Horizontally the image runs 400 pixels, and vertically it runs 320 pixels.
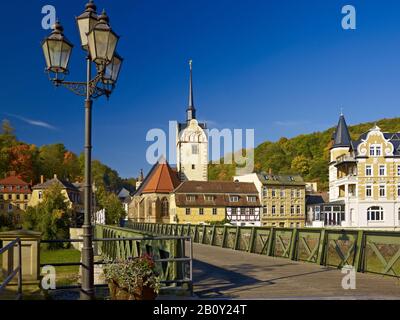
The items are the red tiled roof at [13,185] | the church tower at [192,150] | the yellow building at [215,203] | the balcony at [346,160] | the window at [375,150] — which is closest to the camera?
the window at [375,150]

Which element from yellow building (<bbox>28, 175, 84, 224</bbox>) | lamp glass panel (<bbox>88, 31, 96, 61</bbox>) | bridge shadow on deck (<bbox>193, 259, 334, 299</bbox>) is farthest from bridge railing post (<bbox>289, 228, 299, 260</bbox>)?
yellow building (<bbox>28, 175, 84, 224</bbox>)

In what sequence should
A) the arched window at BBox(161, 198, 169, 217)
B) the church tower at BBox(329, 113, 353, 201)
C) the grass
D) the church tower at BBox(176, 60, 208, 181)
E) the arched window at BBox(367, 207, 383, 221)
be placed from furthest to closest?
the church tower at BBox(176, 60, 208, 181)
the arched window at BBox(161, 198, 169, 217)
the church tower at BBox(329, 113, 353, 201)
the arched window at BBox(367, 207, 383, 221)
the grass

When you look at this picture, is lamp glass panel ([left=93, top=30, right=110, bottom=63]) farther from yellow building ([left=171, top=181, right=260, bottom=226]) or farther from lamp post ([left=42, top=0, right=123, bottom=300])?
yellow building ([left=171, top=181, right=260, bottom=226])

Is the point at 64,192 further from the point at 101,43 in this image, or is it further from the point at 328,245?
the point at 101,43

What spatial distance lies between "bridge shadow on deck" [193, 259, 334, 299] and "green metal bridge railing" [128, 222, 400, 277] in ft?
2.87

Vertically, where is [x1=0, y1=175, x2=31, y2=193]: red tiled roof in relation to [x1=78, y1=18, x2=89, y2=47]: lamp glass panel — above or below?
below

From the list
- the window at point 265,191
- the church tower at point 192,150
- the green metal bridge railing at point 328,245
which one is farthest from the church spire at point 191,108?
the green metal bridge railing at point 328,245

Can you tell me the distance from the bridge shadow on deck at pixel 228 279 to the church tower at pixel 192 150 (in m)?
76.8

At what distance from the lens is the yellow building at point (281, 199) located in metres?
72.8

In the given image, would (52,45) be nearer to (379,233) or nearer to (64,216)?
(379,233)

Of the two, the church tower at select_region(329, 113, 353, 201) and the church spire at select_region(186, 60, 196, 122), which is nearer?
the church tower at select_region(329, 113, 353, 201)

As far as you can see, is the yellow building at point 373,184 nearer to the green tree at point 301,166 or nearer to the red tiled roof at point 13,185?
the green tree at point 301,166

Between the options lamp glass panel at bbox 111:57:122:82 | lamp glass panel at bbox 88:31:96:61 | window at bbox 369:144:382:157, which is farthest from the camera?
window at bbox 369:144:382:157

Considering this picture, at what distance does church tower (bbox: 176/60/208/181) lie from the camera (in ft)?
305
